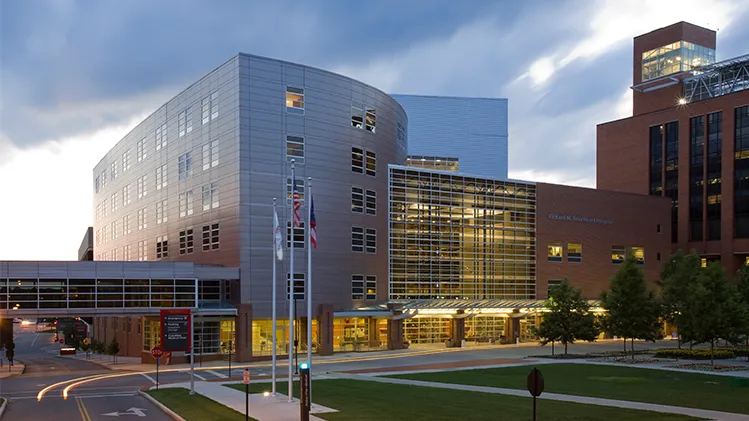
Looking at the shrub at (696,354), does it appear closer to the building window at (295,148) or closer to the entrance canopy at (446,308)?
the entrance canopy at (446,308)

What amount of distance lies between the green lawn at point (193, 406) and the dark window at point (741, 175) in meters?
80.6

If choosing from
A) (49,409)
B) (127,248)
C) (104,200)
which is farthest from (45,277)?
(104,200)

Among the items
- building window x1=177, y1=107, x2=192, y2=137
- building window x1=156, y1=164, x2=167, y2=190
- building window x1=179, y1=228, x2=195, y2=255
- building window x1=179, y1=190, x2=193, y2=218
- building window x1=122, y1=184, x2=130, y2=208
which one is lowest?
building window x1=179, y1=228, x2=195, y2=255

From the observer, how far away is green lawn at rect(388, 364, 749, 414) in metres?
29.5

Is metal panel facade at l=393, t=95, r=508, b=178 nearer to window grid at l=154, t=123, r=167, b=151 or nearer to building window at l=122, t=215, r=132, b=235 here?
building window at l=122, t=215, r=132, b=235

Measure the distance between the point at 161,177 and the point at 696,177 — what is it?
231 ft

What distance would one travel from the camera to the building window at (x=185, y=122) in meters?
69.4

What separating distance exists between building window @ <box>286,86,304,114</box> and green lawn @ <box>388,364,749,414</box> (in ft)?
92.5

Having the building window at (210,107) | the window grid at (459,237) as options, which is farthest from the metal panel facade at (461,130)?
the building window at (210,107)

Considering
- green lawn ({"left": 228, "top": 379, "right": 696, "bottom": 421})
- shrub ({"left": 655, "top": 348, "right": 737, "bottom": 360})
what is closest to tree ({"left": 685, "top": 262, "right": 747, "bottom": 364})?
shrub ({"left": 655, "top": 348, "right": 737, "bottom": 360})

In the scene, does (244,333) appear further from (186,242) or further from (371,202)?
(371,202)

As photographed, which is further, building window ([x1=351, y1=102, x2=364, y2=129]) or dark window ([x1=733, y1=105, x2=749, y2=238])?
dark window ([x1=733, y1=105, x2=749, y2=238])

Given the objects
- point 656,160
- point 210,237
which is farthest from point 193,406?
point 656,160

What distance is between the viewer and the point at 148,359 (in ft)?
199
